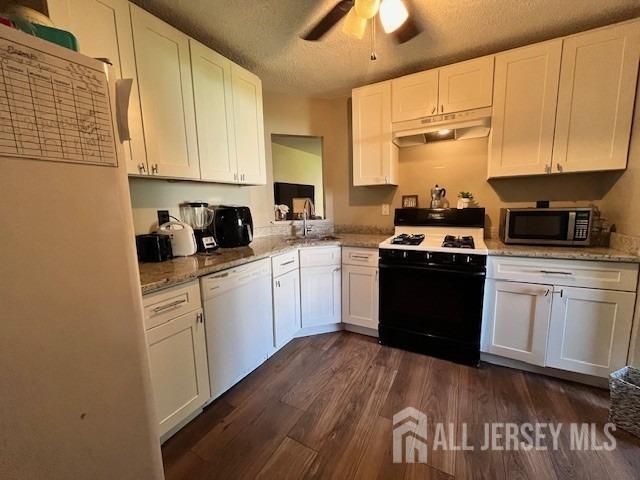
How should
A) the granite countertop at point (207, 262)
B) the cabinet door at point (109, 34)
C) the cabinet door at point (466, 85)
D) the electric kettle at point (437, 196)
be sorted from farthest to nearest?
Answer: the electric kettle at point (437, 196) < the cabinet door at point (466, 85) < the granite countertop at point (207, 262) < the cabinet door at point (109, 34)

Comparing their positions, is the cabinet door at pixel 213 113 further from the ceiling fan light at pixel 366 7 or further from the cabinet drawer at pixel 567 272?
the cabinet drawer at pixel 567 272

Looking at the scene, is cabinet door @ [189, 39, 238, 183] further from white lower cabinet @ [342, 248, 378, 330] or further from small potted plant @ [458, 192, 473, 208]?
small potted plant @ [458, 192, 473, 208]

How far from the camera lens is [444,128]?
220 centimetres

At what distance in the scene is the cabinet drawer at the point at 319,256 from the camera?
239 centimetres

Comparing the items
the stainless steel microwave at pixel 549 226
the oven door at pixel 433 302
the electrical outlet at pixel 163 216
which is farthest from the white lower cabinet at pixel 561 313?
the electrical outlet at pixel 163 216

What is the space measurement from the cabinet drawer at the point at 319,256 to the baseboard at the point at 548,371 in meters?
1.41

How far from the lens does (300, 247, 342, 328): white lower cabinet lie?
2416 mm

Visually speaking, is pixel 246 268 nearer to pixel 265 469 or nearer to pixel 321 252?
pixel 321 252

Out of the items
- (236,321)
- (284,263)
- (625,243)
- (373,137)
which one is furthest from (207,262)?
(625,243)

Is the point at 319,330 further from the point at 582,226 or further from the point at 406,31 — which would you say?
the point at 406,31

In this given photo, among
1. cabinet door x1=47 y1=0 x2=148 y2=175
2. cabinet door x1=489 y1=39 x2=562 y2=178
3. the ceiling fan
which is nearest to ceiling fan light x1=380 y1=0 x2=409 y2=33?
the ceiling fan

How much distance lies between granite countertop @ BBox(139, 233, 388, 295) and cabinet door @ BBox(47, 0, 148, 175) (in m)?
0.56

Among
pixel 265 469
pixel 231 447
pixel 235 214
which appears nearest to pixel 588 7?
pixel 235 214

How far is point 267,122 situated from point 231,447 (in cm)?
268
